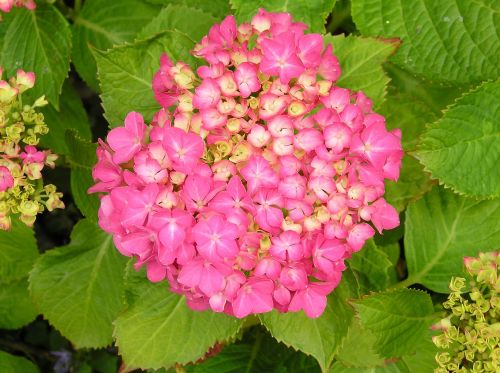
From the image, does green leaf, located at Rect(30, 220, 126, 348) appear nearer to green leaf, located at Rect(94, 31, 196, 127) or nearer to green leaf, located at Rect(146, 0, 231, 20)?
green leaf, located at Rect(94, 31, 196, 127)

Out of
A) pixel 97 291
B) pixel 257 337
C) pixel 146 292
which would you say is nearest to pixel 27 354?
pixel 97 291

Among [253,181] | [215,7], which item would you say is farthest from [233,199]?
[215,7]

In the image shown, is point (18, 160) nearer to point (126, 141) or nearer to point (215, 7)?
point (126, 141)

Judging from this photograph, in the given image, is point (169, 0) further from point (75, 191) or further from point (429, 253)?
point (429, 253)

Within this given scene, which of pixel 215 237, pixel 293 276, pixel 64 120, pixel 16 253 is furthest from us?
pixel 64 120

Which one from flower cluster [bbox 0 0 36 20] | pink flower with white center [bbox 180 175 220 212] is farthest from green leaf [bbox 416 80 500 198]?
flower cluster [bbox 0 0 36 20]

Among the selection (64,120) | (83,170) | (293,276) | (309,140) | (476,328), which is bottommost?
(64,120)

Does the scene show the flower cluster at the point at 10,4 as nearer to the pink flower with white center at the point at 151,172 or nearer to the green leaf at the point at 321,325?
the pink flower with white center at the point at 151,172
